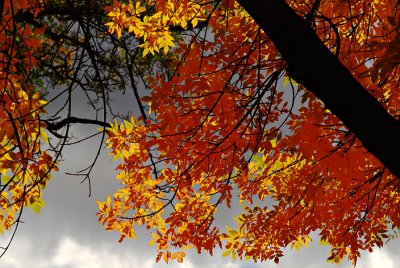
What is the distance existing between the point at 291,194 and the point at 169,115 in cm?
276

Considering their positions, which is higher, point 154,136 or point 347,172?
point 154,136

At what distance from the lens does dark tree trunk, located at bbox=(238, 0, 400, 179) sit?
106 inches

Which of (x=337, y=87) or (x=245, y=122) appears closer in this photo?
(x=337, y=87)

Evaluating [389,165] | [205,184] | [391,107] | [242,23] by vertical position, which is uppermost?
[242,23]

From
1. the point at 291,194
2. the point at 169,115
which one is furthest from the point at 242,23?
the point at 291,194

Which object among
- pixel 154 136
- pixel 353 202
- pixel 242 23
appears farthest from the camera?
pixel 353 202

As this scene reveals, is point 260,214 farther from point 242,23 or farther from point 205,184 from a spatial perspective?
point 242,23

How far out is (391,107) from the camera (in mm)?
6812

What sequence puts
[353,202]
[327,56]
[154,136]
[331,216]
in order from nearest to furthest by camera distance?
[327,56]
[154,136]
[353,202]
[331,216]

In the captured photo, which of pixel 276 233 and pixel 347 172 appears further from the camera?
pixel 276 233

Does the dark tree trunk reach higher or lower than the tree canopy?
lower

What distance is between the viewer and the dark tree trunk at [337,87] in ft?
8.84

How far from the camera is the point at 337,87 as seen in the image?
2.70 meters

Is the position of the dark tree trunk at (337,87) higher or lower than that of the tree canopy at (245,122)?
lower
